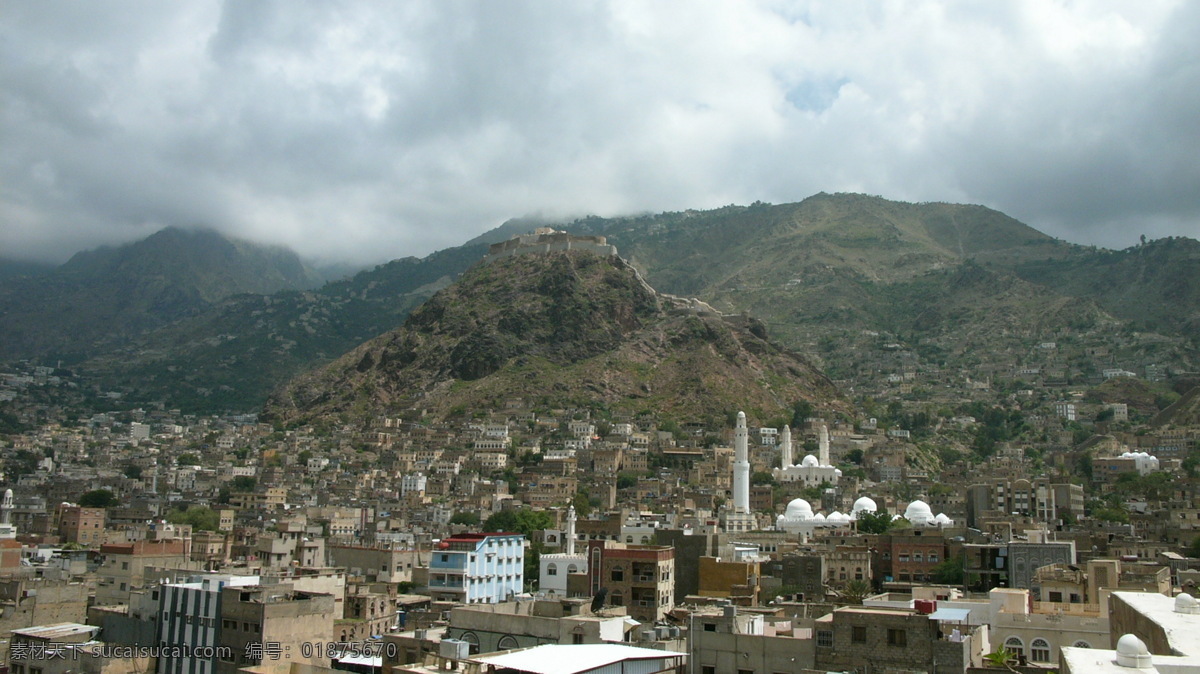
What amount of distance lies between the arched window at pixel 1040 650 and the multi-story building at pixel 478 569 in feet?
86.8

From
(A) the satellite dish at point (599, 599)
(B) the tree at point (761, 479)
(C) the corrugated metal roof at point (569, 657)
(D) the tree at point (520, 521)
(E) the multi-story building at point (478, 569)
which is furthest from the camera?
(B) the tree at point (761, 479)

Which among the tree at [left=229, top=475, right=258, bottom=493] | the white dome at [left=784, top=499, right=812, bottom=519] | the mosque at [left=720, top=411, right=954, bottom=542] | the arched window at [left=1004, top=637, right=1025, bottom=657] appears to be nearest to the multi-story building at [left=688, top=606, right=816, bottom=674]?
the arched window at [left=1004, top=637, right=1025, bottom=657]

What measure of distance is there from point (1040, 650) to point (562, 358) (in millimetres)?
130344

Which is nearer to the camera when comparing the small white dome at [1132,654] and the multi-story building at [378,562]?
the small white dome at [1132,654]

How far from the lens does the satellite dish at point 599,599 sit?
148 ft

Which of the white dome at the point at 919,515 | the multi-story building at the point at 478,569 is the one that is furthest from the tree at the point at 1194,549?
the multi-story building at the point at 478,569

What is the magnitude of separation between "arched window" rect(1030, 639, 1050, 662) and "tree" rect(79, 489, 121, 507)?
90.3 m

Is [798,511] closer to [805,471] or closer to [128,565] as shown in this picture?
[805,471]

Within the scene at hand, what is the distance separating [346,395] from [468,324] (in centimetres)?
2034

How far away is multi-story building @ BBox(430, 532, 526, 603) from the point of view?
53.4 meters

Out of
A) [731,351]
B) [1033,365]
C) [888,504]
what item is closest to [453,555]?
[888,504]

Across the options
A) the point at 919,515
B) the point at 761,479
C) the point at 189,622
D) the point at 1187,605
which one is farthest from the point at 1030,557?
the point at 761,479

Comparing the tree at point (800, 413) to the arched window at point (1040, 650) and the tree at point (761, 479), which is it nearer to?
the tree at point (761, 479)

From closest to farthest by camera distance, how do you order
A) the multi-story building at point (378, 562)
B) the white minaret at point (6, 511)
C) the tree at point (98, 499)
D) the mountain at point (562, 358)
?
1. the multi-story building at point (378, 562)
2. the white minaret at point (6, 511)
3. the tree at point (98, 499)
4. the mountain at point (562, 358)
